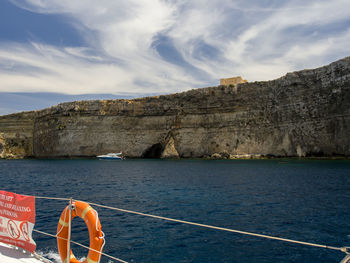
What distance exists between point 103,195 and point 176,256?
1228 cm

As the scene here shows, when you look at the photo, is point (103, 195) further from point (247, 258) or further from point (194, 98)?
point (194, 98)

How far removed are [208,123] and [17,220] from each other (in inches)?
2597

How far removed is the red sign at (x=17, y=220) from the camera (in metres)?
5.85

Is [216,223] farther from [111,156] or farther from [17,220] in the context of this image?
[111,156]

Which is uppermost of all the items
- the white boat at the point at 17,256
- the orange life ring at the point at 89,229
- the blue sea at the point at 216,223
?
the orange life ring at the point at 89,229

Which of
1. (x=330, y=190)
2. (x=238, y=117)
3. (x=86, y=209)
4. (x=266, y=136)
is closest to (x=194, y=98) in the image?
(x=238, y=117)

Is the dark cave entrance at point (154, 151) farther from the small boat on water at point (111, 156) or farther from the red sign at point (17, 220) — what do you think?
the red sign at point (17, 220)

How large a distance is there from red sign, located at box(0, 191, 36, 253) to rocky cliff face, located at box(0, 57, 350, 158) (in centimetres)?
5574

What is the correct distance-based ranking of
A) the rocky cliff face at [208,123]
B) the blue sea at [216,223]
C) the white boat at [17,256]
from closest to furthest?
1. the white boat at [17,256]
2. the blue sea at [216,223]
3. the rocky cliff face at [208,123]

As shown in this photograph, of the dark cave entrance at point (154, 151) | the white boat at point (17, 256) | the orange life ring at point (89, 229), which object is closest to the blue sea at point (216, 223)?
the white boat at point (17, 256)

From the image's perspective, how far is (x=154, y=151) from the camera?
79.8m

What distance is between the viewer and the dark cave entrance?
7725cm

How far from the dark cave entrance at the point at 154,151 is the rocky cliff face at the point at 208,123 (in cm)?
30

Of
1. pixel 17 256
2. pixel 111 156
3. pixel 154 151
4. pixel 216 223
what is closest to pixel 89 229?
pixel 17 256
